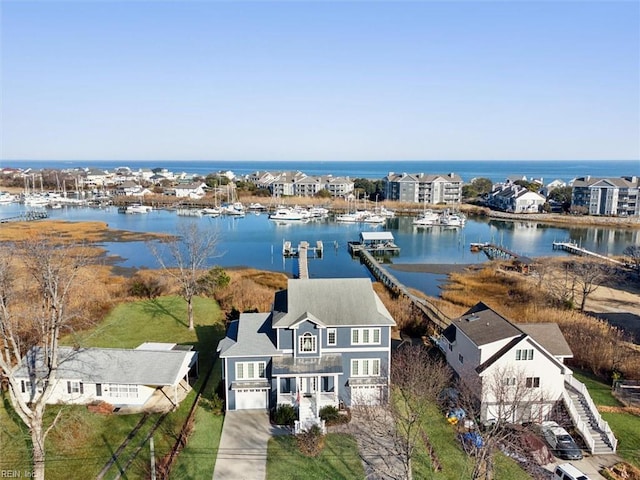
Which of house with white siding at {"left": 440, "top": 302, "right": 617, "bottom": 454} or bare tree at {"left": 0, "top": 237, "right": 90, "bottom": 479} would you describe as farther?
house with white siding at {"left": 440, "top": 302, "right": 617, "bottom": 454}

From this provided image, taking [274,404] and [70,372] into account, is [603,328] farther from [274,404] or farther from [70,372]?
[70,372]

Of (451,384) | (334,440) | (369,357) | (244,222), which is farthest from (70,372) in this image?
(244,222)

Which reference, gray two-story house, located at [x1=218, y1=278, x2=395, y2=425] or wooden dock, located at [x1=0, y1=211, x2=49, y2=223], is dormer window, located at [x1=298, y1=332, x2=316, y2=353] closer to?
gray two-story house, located at [x1=218, y1=278, x2=395, y2=425]

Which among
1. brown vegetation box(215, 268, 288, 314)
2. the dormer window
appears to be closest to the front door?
the dormer window

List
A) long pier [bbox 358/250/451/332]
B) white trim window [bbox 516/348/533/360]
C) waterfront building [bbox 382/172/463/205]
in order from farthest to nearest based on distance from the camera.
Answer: waterfront building [bbox 382/172/463/205]
long pier [bbox 358/250/451/332]
white trim window [bbox 516/348/533/360]

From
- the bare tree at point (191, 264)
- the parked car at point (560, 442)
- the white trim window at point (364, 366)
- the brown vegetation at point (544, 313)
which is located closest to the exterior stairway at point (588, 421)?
the parked car at point (560, 442)

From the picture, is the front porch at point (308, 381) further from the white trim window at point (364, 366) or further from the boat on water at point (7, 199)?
the boat on water at point (7, 199)
